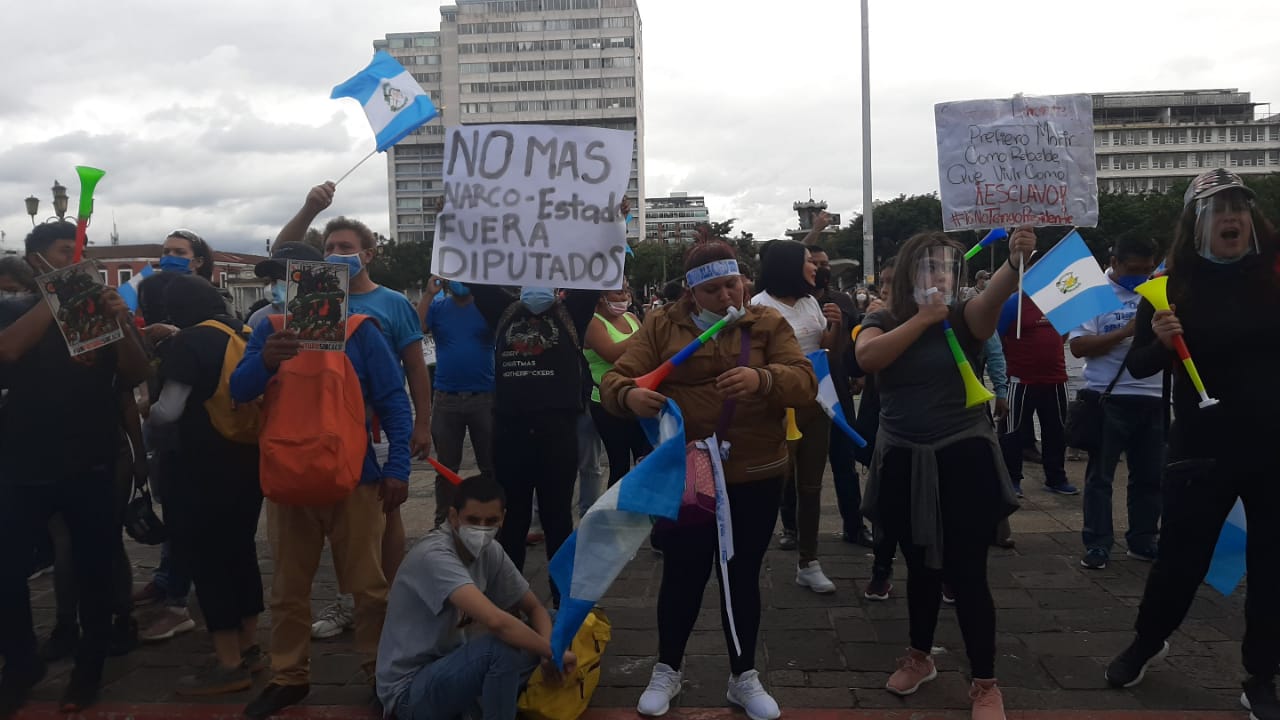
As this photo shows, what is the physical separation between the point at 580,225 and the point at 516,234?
297 mm

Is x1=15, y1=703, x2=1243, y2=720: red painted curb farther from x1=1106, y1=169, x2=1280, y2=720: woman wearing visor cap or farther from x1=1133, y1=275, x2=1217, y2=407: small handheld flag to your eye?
x1=1133, y1=275, x2=1217, y2=407: small handheld flag

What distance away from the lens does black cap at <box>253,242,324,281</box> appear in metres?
3.90

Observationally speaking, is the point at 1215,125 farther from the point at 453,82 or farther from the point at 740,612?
the point at 740,612

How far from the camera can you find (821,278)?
5191 mm

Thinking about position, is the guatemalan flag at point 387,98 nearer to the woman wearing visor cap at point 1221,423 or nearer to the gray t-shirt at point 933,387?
the gray t-shirt at point 933,387

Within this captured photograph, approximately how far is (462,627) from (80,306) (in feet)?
6.42

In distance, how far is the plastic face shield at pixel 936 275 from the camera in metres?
3.43

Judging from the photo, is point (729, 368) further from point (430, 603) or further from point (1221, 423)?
point (1221, 423)

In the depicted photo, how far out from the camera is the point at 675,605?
347 cm

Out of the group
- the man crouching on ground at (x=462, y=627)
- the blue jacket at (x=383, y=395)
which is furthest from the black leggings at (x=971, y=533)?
the blue jacket at (x=383, y=395)

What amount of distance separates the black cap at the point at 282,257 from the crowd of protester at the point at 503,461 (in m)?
0.02

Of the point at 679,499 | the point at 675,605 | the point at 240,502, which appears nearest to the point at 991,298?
the point at 679,499

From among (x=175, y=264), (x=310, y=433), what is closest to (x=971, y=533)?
(x=310, y=433)

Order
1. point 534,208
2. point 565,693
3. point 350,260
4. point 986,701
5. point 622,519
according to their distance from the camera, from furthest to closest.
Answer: point 534,208
point 350,260
point 565,693
point 986,701
point 622,519
